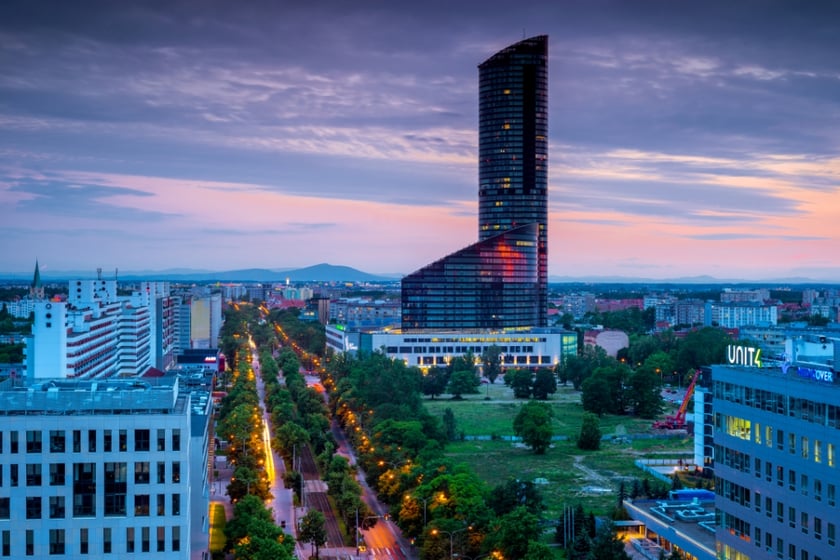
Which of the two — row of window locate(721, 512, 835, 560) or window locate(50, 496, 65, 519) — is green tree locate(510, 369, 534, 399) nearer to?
row of window locate(721, 512, 835, 560)

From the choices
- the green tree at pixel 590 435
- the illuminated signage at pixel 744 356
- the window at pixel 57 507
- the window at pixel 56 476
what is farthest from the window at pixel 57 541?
the green tree at pixel 590 435

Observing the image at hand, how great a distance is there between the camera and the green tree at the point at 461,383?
170000 mm

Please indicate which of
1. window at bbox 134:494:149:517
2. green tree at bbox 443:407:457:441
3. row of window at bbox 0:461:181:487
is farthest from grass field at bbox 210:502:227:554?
green tree at bbox 443:407:457:441

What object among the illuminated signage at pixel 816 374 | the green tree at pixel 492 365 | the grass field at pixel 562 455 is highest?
the illuminated signage at pixel 816 374

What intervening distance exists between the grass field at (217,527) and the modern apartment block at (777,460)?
40.1 metres

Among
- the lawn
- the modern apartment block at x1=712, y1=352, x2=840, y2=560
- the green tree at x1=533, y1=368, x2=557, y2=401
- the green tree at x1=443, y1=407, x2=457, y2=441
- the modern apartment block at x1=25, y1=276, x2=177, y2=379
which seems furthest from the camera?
the green tree at x1=533, y1=368, x2=557, y2=401

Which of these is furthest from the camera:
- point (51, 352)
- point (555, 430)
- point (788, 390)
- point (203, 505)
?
point (555, 430)

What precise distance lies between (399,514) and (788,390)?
3559 cm

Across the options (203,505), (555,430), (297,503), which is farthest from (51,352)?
(555,430)

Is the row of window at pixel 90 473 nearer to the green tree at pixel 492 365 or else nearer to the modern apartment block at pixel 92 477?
the modern apartment block at pixel 92 477

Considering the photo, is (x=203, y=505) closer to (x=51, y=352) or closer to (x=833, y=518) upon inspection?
(x=833, y=518)

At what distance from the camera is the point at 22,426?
5206cm

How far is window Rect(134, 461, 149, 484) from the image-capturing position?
53.0m

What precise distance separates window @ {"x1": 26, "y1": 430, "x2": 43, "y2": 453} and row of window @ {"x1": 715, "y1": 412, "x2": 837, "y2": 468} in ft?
135
